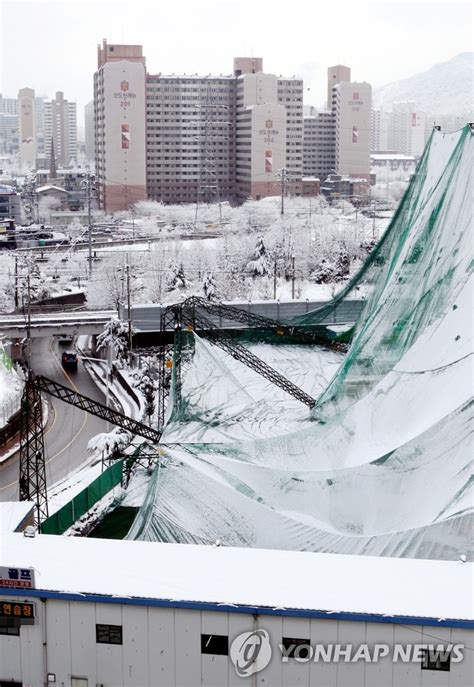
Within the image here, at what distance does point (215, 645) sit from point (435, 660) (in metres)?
1.39

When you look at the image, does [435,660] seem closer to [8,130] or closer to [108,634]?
[108,634]

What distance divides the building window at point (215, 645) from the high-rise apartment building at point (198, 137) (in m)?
47.2

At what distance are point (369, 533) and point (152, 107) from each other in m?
47.9

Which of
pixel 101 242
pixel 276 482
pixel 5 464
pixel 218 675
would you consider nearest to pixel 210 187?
pixel 101 242

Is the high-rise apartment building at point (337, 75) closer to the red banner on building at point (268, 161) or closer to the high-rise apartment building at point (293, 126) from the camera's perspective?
the high-rise apartment building at point (293, 126)

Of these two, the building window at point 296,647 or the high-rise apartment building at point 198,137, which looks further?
the high-rise apartment building at point 198,137

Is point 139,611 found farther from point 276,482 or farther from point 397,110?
point 397,110

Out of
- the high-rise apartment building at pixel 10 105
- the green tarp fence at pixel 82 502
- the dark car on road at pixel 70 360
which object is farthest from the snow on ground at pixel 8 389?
the high-rise apartment building at pixel 10 105

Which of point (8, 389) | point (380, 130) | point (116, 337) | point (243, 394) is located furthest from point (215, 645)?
point (380, 130)

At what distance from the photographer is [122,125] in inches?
2010

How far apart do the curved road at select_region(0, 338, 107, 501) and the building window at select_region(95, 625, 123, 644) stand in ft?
21.0

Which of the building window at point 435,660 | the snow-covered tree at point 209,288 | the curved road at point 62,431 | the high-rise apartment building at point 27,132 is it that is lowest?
the curved road at point 62,431

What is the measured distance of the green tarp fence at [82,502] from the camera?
10.4m

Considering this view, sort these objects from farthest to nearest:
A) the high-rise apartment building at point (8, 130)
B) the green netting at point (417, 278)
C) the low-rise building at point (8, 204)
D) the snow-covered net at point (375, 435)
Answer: the high-rise apartment building at point (8, 130) < the low-rise building at point (8, 204) < the green netting at point (417, 278) < the snow-covered net at point (375, 435)
